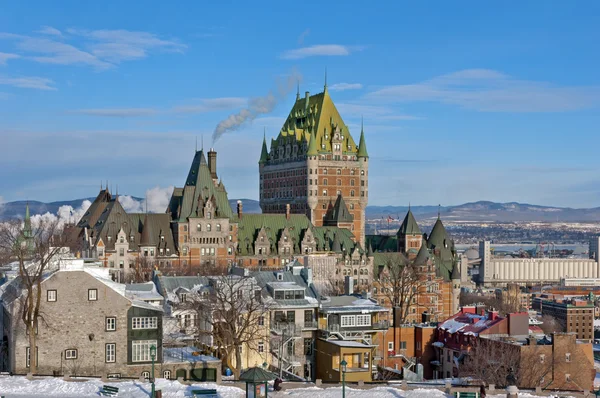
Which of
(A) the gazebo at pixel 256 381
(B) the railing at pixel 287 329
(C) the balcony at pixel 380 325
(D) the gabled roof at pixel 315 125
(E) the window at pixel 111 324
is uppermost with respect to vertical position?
(D) the gabled roof at pixel 315 125

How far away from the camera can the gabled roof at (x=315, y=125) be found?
599 feet

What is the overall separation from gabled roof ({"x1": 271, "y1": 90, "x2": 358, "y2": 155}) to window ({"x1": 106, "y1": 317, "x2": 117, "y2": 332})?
123m

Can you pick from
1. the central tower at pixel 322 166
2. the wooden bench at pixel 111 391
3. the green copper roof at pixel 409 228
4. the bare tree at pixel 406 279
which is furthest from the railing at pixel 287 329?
the central tower at pixel 322 166

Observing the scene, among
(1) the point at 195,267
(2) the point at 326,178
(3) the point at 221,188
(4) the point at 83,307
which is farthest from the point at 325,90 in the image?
(4) the point at 83,307

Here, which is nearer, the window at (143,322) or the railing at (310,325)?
the window at (143,322)

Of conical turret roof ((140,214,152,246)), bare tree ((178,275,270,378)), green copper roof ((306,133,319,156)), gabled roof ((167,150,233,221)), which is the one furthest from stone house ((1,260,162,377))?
green copper roof ((306,133,319,156))

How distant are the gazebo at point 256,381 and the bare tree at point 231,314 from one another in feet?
38.2

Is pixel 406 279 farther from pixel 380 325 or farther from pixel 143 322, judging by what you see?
pixel 143 322

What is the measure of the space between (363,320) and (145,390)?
1171 inches

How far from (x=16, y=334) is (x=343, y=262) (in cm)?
9753

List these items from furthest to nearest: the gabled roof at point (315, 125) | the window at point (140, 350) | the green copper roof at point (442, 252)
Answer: the gabled roof at point (315, 125)
the green copper roof at point (442, 252)
the window at point (140, 350)

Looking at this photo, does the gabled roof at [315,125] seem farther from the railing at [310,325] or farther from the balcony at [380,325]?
the railing at [310,325]

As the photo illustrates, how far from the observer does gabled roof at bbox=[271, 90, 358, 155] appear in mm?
182625

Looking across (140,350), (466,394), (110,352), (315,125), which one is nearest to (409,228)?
(315,125)
